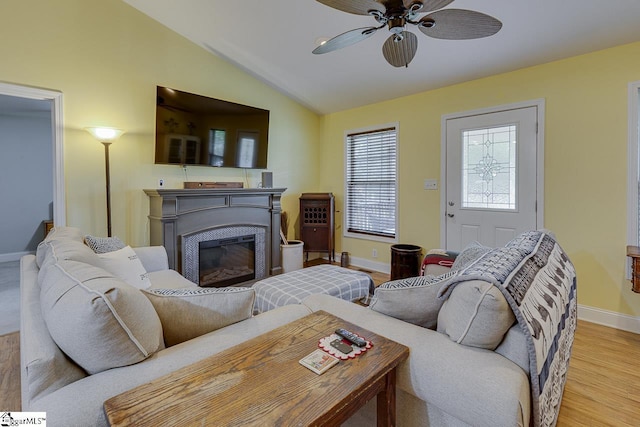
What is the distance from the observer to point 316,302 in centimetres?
149

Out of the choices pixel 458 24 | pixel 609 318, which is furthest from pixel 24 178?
pixel 609 318

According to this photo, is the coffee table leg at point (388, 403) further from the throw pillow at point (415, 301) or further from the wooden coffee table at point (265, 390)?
the throw pillow at point (415, 301)

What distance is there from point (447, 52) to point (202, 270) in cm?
343

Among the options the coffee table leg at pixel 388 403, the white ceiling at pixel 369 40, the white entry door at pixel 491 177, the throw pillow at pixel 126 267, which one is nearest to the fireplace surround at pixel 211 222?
the throw pillow at pixel 126 267

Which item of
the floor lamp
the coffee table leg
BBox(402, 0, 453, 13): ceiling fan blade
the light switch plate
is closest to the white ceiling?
BBox(402, 0, 453, 13): ceiling fan blade

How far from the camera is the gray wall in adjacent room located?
482 cm

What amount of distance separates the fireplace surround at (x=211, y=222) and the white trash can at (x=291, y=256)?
3.1 inches

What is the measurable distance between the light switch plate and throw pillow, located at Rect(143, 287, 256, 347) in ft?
10.2

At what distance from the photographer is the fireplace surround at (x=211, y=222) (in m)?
3.20

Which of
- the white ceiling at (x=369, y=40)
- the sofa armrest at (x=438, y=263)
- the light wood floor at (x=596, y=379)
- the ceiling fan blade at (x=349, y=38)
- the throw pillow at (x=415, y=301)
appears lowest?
the light wood floor at (x=596, y=379)

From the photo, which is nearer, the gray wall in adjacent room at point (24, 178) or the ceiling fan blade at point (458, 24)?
the ceiling fan blade at point (458, 24)

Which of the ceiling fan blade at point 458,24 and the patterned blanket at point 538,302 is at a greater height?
the ceiling fan blade at point 458,24

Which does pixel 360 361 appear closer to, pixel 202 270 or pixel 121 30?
pixel 202 270

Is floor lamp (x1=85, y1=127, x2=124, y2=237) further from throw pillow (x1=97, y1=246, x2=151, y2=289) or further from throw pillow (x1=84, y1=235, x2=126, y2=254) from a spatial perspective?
throw pillow (x1=97, y1=246, x2=151, y2=289)
